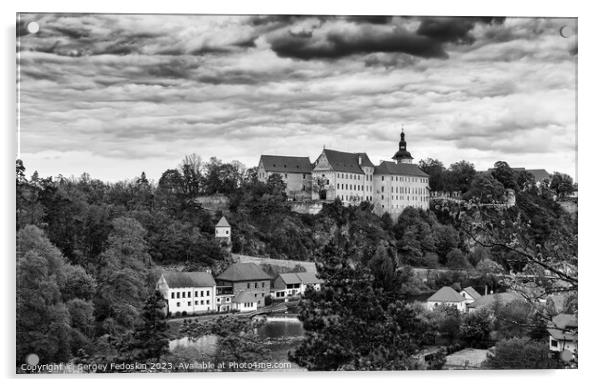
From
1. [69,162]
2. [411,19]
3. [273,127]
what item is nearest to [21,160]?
[69,162]

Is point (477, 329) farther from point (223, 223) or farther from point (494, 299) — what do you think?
point (223, 223)

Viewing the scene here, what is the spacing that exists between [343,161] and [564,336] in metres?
3.47

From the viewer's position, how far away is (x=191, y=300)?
7930mm

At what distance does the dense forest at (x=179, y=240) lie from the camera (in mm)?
6996

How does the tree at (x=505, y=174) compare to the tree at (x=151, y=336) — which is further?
the tree at (x=505, y=174)

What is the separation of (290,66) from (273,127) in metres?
0.77

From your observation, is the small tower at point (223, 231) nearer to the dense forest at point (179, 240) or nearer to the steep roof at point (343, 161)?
the dense forest at point (179, 240)

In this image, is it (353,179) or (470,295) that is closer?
(470,295)

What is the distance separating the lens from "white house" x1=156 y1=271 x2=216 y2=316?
7852 millimetres

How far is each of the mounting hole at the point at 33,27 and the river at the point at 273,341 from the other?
338 centimetres

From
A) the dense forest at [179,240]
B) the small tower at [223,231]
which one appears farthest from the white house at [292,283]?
the small tower at [223,231]

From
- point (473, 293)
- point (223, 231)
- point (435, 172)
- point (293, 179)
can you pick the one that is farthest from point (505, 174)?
point (223, 231)

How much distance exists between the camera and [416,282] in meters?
8.16

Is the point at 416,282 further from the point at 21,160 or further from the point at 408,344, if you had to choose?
the point at 21,160
